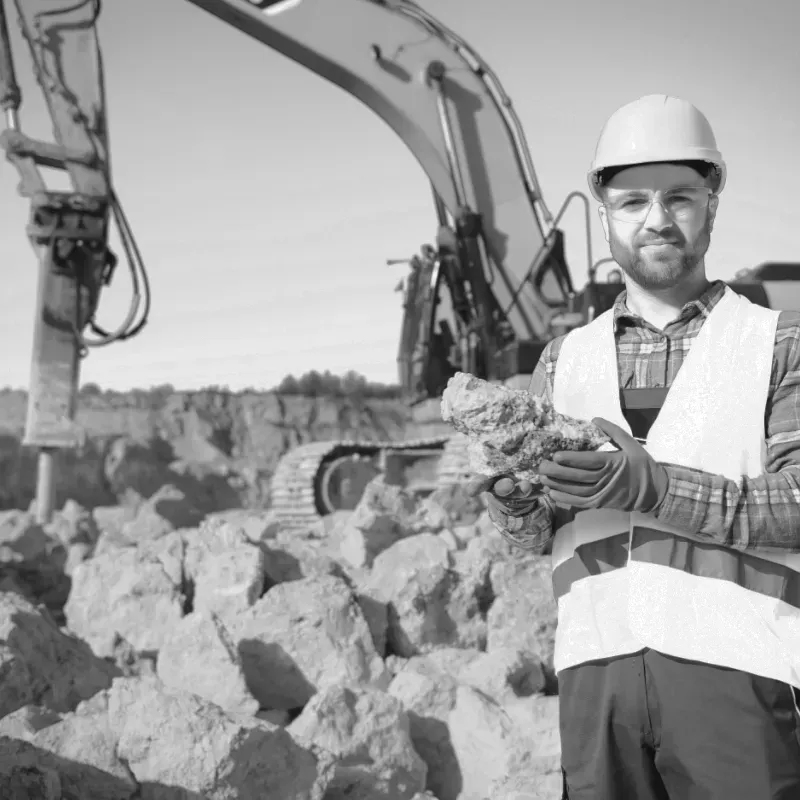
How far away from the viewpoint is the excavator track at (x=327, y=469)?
762 cm

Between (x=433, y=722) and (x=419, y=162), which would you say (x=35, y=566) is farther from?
(x=419, y=162)

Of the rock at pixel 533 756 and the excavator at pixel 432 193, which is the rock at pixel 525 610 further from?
the excavator at pixel 432 193

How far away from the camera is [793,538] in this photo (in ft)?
3.84

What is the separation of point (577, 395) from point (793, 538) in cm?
35

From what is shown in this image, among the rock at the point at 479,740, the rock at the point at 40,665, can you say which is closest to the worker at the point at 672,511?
the rock at the point at 479,740

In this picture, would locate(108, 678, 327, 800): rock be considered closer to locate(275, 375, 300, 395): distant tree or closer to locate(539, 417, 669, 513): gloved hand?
locate(539, 417, 669, 513): gloved hand

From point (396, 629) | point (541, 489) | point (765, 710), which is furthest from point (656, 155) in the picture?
point (396, 629)

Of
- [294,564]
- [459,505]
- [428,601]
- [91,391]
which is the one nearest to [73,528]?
[459,505]

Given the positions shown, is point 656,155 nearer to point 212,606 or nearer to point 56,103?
point 212,606

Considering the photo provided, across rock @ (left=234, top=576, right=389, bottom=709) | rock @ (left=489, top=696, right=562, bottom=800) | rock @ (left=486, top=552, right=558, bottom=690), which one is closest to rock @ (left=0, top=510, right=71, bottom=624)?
rock @ (left=234, top=576, right=389, bottom=709)

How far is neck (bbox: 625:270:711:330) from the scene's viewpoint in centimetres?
135

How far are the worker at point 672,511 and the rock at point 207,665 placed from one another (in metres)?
1.72

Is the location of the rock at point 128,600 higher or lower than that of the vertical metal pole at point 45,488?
lower

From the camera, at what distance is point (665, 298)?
1.36 meters
